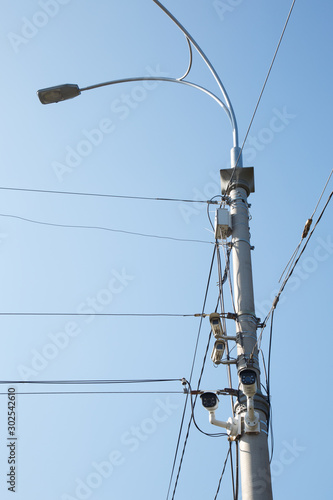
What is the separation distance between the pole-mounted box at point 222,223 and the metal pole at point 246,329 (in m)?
0.08

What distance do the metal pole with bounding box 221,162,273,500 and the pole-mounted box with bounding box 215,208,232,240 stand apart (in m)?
0.08

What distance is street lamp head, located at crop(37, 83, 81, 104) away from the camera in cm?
848

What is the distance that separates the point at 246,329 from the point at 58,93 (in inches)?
166

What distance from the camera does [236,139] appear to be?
335 inches

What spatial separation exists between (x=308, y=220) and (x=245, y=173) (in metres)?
1.83

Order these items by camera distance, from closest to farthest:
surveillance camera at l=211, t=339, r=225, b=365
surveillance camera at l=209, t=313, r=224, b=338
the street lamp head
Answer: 1. surveillance camera at l=211, t=339, r=225, b=365
2. surveillance camera at l=209, t=313, r=224, b=338
3. the street lamp head

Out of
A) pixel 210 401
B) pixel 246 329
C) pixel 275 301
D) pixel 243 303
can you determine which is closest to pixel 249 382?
pixel 210 401

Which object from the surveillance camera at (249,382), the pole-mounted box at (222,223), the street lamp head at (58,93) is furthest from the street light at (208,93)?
the surveillance camera at (249,382)

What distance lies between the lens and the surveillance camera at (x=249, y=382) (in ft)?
19.7

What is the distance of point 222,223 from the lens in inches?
303

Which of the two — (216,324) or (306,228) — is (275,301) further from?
(306,228)

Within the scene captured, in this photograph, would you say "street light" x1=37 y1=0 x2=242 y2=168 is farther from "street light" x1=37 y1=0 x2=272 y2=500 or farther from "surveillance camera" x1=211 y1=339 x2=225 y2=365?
"surveillance camera" x1=211 y1=339 x2=225 y2=365

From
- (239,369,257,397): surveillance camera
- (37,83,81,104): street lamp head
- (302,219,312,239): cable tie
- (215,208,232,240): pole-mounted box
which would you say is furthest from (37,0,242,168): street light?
(239,369,257,397): surveillance camera

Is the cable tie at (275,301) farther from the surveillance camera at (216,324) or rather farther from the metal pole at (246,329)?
the surveillance camera at (216,324)
